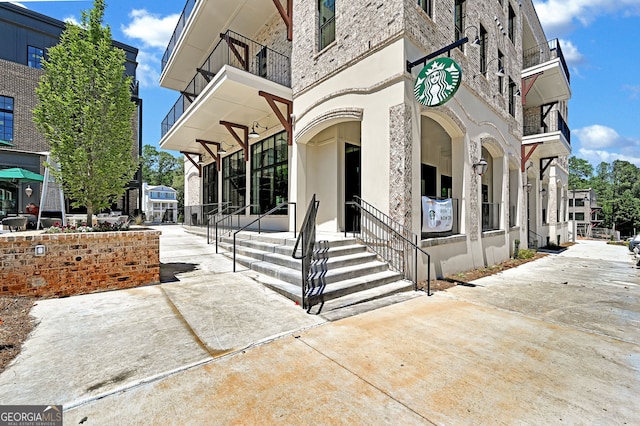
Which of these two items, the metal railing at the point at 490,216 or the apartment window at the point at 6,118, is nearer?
Answer: the metal railing at the point at 490,216

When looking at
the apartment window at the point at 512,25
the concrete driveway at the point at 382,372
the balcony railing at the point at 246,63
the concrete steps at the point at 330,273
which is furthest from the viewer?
the apartment window at the point at 512,25

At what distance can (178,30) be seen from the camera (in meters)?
13.0

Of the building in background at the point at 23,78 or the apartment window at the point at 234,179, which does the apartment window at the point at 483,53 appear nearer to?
the apartment window at the point at 234,179

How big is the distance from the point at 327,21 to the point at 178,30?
8672mm

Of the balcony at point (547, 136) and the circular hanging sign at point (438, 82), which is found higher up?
the balcony at point (547, 136)

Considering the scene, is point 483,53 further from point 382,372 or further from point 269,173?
point 382,372

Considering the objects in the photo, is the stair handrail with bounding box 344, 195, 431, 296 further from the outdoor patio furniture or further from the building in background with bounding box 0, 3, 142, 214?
the building in background with bounding box 0, 3, 142, 214

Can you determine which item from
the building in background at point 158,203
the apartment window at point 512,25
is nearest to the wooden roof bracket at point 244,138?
the apartment window at point 512,25

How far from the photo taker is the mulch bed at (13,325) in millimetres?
2852

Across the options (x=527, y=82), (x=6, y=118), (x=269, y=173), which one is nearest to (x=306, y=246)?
(x=269, y=173)

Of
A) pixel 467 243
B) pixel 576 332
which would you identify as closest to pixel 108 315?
pixel 576 332

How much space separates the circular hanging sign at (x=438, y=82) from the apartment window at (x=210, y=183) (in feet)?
39.2

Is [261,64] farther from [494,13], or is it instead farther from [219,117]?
[494,13]

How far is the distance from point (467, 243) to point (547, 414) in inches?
255
